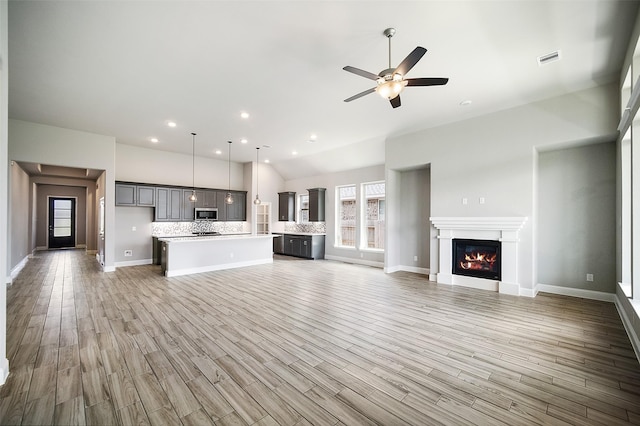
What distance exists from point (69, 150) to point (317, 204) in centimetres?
667

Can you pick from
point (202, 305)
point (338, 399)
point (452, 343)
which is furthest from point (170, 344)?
point (452, 343)

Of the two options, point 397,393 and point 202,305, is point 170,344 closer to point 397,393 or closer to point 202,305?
point 202,305

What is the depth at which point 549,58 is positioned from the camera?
3.51 m

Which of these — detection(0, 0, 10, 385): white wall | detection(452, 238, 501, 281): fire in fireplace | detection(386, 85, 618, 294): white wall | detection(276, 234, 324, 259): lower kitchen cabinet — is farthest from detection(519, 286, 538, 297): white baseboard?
detection(0, 0, 10, 385): white wall

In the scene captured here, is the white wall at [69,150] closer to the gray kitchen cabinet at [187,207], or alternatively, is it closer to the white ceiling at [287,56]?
the white ceiling at [287,56]

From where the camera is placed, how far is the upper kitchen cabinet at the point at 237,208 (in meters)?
9.81

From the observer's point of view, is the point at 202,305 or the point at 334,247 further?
the point at 334,247

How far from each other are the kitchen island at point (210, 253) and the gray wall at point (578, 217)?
6.68m

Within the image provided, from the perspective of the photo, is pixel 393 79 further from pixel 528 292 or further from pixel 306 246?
pixel 306 246

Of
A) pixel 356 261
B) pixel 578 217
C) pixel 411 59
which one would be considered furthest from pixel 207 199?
pixel 578 217

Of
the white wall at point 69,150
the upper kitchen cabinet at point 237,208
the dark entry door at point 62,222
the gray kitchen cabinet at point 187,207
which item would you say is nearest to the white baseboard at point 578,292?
the upper kitchen cabinet at point 237,208

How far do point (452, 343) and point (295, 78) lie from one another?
401cm

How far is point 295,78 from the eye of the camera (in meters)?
4.01

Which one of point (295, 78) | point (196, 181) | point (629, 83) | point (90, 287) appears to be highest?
point (295, 78)
